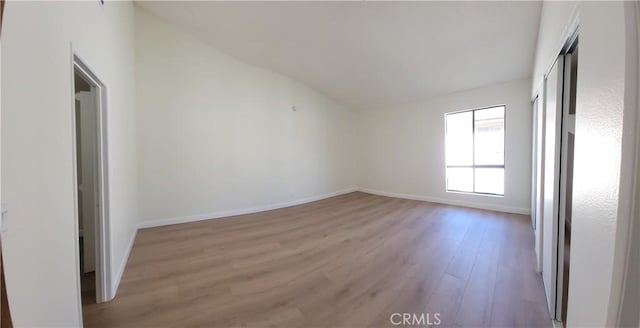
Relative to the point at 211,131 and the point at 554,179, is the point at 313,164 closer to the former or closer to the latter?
the point at 211,131

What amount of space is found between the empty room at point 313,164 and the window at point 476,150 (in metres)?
0.05

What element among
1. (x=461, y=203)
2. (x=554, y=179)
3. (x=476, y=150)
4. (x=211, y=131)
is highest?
(x=211, y=131)

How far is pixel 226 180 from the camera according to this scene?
418cm

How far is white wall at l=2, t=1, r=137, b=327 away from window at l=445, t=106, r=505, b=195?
5.84 m

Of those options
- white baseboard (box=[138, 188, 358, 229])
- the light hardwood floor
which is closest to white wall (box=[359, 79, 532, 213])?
the light hardwood floor

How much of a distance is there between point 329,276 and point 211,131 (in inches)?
135

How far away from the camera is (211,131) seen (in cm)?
401

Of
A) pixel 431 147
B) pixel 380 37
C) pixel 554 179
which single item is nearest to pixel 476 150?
pixel 431 147

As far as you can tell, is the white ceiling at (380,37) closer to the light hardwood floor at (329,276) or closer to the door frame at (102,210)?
the door frame at (102,210)

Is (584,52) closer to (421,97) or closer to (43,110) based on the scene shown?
(43,110)

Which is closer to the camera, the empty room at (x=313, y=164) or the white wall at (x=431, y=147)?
the empty room at (x=313, y=164)

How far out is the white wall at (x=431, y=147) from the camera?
3.96 meters

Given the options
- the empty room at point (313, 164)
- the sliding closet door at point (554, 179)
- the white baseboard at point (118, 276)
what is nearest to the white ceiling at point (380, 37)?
the empty room at point (313, 164)

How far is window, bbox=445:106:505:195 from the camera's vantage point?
14.2ft
